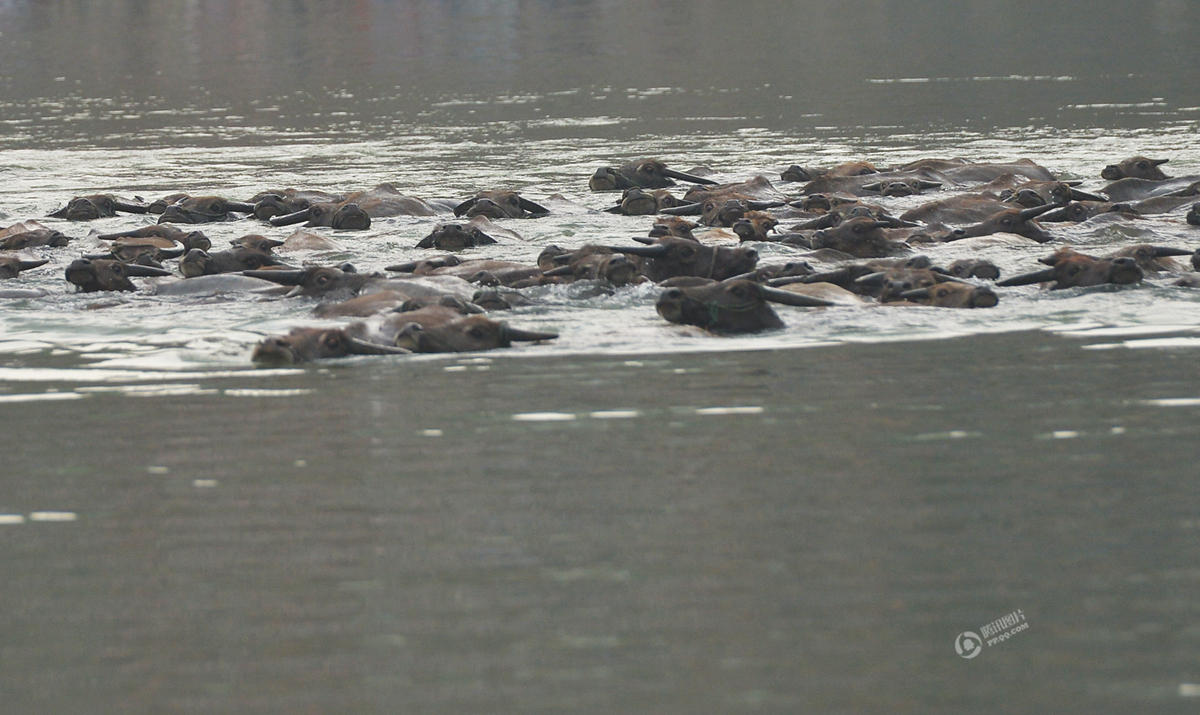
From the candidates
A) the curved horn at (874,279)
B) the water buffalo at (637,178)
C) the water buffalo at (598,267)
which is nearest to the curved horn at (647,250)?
the water buffalo at (598,267)

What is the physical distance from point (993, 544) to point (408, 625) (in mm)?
2419

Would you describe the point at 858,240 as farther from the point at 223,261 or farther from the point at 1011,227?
the point at 223,261

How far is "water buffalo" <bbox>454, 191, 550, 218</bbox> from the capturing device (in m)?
20.6

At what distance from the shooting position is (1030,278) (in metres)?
14.1

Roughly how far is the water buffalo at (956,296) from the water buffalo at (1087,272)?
24.6 inches

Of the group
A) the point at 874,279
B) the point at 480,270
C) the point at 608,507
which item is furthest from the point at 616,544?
the point at 480,270

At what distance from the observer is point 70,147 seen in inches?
1364

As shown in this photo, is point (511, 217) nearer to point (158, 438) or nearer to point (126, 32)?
point (158, 438)

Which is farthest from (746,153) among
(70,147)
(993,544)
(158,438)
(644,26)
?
(644,26)

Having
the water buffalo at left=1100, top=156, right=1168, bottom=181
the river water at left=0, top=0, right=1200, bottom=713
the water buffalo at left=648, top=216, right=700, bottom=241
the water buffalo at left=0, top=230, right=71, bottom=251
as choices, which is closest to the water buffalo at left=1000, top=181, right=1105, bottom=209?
the river water at left=0, top=0, right=1200, bottom=713

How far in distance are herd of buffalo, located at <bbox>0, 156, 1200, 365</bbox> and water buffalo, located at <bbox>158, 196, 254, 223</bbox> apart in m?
0.03

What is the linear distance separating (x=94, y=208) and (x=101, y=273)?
7.62m

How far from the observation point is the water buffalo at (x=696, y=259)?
14.8 m

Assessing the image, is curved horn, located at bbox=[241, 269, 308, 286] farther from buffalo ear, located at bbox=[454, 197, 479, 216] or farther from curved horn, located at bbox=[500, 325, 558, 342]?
buffalo ear, located at bbox=[454, 197, 479, 216]
